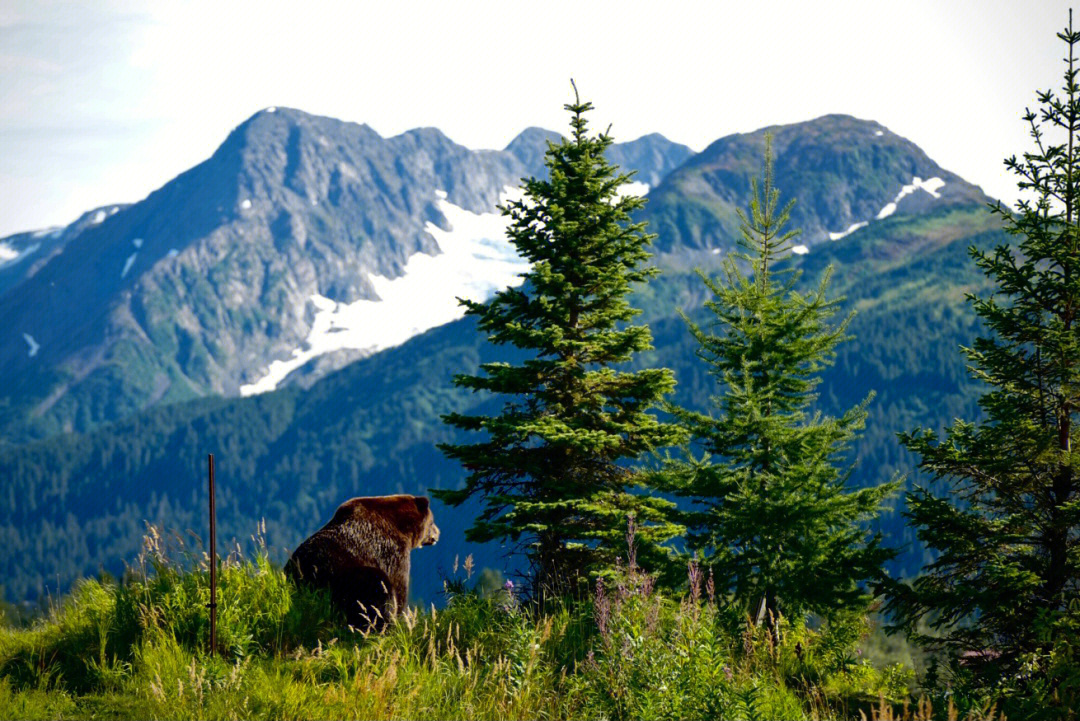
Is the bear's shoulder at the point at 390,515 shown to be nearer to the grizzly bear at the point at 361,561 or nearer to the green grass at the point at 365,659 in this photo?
the grizzly bear at the point at 361,561

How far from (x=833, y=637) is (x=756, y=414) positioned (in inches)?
167

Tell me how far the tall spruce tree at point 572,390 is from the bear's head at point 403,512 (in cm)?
467

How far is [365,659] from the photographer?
26.2ft

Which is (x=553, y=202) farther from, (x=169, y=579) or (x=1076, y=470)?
(x=169, y=579)

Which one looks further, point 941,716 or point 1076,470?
point 1076,470

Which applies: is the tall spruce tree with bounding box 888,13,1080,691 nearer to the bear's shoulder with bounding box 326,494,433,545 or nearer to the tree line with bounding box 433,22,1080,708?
the tree line with bounding box 433,22,1080,708

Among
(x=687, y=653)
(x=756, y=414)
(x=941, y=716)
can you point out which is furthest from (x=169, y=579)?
(x=756, y=414)

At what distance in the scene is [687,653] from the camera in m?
6.79

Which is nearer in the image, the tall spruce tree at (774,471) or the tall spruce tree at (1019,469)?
the tall spruce tree at (1019,469)

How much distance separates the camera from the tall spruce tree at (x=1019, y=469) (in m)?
11.8

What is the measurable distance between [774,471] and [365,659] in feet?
30.9

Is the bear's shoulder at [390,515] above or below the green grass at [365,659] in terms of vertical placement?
above

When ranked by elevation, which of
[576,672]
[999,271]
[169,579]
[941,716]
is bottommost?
[941,716]

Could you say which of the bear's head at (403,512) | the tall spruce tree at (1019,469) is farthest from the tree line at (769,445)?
the bear's head at (403,512)
